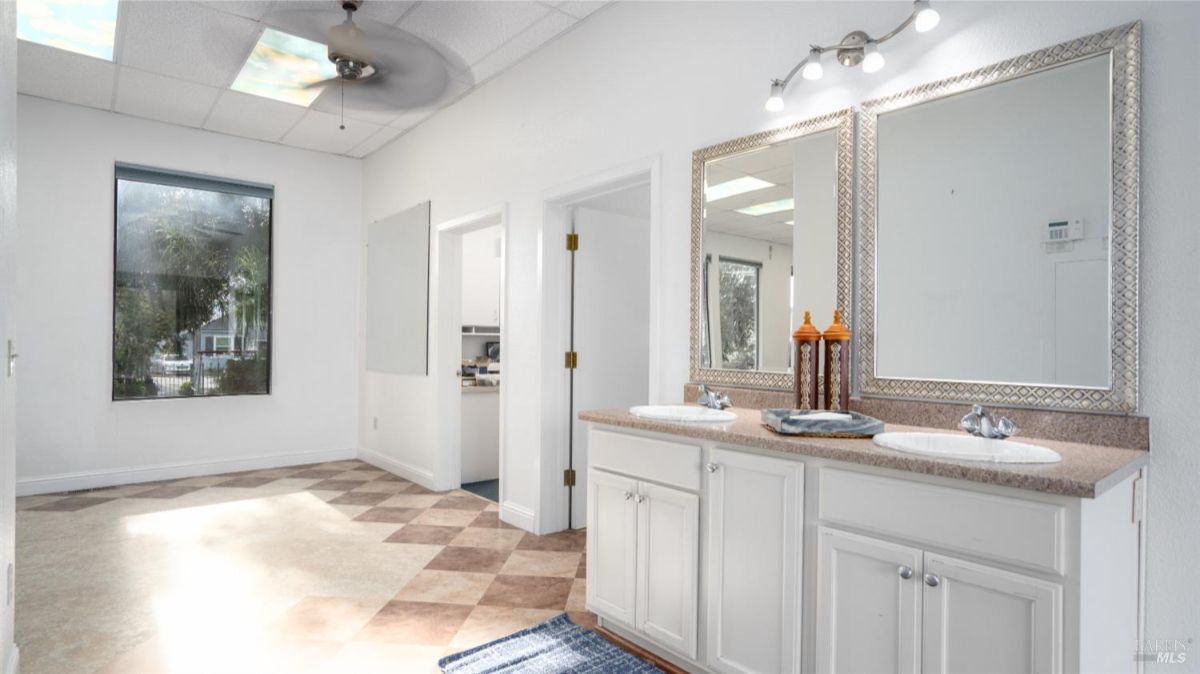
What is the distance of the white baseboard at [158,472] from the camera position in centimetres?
441

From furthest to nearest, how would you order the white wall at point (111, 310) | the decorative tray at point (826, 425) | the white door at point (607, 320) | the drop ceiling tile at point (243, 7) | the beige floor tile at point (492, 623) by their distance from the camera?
the white wall at point (111, 310), the white door at point (607, 320), the drop ceiling tile at point (243, 7), the beige floor tile at point (492, 623), the decorative tray at point (826, 425)

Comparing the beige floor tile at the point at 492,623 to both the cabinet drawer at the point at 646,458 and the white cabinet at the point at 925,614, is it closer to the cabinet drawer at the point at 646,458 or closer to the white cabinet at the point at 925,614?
the cabinet drawer at the point at 646,458

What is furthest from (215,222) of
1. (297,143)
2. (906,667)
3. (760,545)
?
(906,667)

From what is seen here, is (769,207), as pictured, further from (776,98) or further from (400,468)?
(400,468)

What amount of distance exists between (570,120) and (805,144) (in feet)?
4.93

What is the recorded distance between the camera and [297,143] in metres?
5.37

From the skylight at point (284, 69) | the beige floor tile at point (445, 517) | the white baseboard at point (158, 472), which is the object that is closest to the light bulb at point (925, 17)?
the skylight at point (284, 69)

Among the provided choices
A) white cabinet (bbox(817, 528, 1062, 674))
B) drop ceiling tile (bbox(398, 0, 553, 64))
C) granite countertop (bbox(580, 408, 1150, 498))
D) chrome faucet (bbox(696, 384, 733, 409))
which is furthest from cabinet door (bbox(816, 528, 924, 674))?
drop ceiling tile (bbox(398, 0, 553, 64))

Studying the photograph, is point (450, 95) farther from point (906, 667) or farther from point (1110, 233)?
point (906, 667)

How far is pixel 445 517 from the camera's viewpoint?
3.95 m

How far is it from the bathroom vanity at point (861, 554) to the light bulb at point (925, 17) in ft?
4.02

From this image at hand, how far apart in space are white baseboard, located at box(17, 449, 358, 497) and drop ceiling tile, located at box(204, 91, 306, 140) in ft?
8.83

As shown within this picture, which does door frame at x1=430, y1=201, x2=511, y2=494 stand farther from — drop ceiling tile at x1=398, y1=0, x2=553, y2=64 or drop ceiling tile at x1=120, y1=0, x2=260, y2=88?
drop ceiling tile at x1=120, y1=0, x2=260, y2=88

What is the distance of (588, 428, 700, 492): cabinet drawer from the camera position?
2035mm
